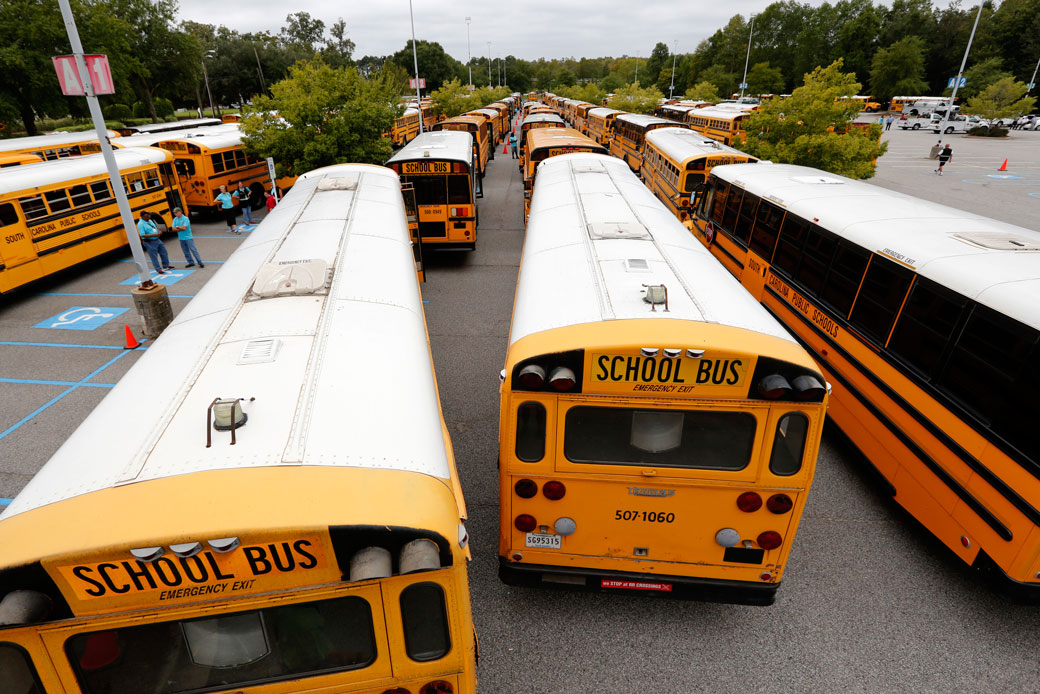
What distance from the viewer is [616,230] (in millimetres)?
5148

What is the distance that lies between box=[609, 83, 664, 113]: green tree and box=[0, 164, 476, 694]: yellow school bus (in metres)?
36.8

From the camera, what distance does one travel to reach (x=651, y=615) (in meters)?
4.39

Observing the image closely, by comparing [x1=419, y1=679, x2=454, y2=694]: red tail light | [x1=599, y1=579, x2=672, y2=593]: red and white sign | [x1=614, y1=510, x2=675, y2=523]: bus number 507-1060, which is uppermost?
[x1=419, y1=679, x2=454, y2=694]: red tail light

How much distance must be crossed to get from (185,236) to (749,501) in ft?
44.2

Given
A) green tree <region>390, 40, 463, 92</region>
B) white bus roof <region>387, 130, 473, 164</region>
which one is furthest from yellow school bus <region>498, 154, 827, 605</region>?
green tree <region>390, 40, 463, 92</region>

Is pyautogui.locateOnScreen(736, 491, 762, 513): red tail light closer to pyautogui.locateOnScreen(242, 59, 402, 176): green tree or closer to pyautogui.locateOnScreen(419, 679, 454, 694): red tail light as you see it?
pyautogui.locateOnScreen(419, 679, 454, 694): red tail light

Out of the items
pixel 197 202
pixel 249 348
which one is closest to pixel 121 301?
pixel 197 202

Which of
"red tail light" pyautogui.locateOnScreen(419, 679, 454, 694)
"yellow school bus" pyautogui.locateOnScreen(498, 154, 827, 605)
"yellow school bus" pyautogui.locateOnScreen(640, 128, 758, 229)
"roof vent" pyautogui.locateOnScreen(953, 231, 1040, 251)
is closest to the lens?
"red tail light" pyautogui.locateOnScreen(419, 679, 454, 694)

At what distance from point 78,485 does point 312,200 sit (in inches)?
200

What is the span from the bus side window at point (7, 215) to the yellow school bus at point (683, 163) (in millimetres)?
13704

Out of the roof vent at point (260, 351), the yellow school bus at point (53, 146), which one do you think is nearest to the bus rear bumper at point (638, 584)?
the roof vent at point (260, 351)

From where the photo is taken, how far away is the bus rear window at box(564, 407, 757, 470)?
11.2ft

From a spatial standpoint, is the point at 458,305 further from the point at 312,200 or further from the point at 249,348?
the point at 249,348

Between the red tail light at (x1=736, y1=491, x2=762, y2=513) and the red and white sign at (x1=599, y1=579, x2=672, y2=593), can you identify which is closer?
the red tail light at (x1=736, y1=491, x2=762, y2=513)
